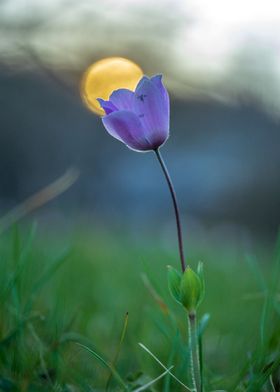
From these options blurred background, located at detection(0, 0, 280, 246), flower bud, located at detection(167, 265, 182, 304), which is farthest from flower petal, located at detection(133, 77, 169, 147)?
blurred background, located at detection(0, 0, 280, 246)

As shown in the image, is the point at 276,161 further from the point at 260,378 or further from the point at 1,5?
the point at 260,378

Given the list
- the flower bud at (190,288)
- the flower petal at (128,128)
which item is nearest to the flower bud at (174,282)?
the flower bud at (190,288)

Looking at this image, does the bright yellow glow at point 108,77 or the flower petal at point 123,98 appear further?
the bright yellow glow at point 108,77

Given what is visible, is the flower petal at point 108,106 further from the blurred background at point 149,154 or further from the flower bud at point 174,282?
the blurred background at point 149,154

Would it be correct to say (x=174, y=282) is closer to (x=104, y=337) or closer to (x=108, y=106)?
(x=108, y=106)

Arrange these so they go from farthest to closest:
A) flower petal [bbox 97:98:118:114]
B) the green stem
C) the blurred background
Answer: the blurred background
flower petal [bbox 97:98:118:114]
the green stem

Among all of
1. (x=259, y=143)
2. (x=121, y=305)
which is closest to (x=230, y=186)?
(x=259, y=143)

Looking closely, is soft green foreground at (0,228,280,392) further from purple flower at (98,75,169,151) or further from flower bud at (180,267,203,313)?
purple flower at (98,75,169,151)

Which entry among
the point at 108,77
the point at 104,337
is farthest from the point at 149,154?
the point at 104,337
